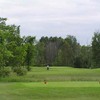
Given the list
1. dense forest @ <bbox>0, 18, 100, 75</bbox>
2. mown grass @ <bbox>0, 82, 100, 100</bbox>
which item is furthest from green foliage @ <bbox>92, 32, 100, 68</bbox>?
mown grass @ <bbox>0, 82, 100, 100</bbox>

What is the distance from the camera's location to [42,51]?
144m

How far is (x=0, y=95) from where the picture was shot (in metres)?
26.5

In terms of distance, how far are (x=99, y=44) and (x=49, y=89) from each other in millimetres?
64433

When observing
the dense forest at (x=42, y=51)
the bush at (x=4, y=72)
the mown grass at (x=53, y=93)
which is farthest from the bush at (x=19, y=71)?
the mown grass at (x=53, y=93)

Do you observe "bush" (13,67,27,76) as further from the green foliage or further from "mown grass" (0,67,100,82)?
the green foliage

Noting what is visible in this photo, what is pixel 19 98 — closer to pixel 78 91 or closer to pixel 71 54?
pixel 78 91

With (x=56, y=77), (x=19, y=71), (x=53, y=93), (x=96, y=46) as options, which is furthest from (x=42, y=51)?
(x=53, y=93)

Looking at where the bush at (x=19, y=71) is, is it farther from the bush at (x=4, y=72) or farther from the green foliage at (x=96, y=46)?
the green foliage at (x=96, y=46)

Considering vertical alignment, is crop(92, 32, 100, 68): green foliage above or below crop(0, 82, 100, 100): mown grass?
above

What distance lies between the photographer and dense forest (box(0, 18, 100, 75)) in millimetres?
54953

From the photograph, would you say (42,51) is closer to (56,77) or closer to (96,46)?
(96,46)

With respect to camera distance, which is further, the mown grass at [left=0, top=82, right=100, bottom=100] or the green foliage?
the green foliage

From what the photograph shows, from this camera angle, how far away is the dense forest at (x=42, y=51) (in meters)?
55.0

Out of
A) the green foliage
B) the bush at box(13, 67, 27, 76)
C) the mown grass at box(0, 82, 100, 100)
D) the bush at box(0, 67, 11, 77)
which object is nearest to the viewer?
the mown grass at box(0, 82, 100, 100)
